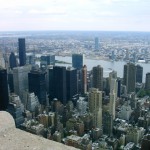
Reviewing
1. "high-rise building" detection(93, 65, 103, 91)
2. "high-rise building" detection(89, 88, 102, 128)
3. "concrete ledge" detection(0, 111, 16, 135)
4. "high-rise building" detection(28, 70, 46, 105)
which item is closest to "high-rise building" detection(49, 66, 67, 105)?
"high-rise building" detection(28, 70, 46, 105)

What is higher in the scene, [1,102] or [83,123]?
[1,102]

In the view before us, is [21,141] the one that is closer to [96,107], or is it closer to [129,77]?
[96,107]

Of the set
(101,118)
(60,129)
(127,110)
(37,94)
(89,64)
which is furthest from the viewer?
(89,64)

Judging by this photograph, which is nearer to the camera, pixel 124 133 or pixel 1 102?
pixel 124 133

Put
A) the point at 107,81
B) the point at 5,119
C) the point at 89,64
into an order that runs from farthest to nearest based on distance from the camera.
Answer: the point at 89,64, the point at 107,81, the point at 5,119

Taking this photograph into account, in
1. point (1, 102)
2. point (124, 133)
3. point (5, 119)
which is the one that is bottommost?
point (124, 133)

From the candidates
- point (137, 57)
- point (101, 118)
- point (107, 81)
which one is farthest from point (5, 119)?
point (137, 57)

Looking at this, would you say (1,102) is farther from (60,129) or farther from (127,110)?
(127,110)

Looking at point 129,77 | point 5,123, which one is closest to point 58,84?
point 129,77

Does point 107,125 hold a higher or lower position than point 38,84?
lower
